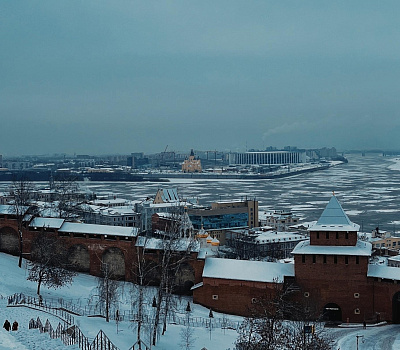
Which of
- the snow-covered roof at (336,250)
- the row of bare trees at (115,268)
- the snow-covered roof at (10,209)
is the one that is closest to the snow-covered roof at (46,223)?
the row of bare trees at (115,268)

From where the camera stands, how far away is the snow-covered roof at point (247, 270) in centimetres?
2397

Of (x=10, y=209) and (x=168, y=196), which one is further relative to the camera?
(x=168, y=196)

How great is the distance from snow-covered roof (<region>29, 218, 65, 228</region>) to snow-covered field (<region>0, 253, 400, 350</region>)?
2976 millimetres

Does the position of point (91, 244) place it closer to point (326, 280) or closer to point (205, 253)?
point (205, 253)

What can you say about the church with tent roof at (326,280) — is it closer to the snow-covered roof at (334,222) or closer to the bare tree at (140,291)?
the snow-covered roof at (334,222)

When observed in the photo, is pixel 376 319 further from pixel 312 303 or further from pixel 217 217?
pixel 217 217

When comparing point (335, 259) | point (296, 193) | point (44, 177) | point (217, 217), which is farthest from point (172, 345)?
point (44, 177)

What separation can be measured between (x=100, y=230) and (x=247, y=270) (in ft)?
26.0

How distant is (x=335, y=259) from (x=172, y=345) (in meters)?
9.10

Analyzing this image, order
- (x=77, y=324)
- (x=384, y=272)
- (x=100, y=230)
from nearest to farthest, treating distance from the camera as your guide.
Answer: (x=77, y=324) → (x=384, y=272) → (x=100, y=230)

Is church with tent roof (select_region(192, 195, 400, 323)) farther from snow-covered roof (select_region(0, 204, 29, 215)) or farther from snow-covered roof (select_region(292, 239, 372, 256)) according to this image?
snow-covered roof (select_region(0, 204, 29, 215))

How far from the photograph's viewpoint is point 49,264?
947 inches

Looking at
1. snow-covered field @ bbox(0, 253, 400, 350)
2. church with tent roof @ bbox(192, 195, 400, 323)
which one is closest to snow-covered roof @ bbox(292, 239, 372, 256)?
church with tent roof @ bbox(192, 195, 400, 323)

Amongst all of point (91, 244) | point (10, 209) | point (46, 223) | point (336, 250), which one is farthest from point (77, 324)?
point (10, 209)
